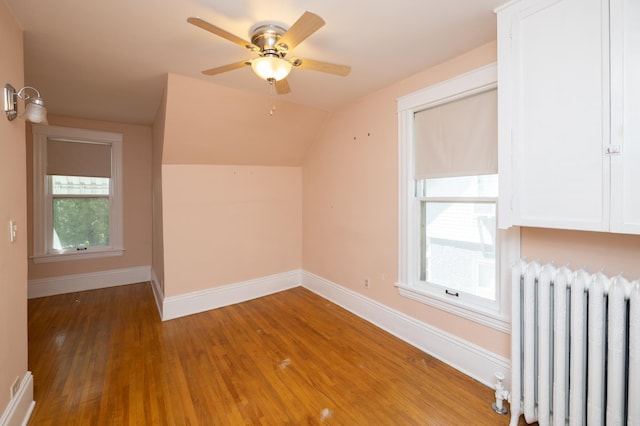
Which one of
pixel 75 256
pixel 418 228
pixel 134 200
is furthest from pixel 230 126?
pixel 75 256

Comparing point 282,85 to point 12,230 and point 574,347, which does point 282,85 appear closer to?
point 12,230

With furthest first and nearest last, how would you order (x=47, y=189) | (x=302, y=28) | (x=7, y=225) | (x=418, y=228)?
(x=47, y=189) → (x=418, y=228) → (x=7, y=225) → (x=302, y=28)

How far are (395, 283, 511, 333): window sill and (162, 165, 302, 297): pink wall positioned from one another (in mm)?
1989

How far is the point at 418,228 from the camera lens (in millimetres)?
2752

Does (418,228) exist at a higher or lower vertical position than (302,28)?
lower

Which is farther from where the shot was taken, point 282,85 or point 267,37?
point 282,85

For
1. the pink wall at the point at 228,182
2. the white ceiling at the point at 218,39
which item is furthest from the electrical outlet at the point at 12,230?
the pink wall at the point at 228,182

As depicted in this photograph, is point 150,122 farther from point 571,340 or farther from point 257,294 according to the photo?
point 571,340

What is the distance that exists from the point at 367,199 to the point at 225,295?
7.10 ft

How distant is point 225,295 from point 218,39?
286cm

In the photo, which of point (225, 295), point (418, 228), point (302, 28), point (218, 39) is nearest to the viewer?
point (302, 28)

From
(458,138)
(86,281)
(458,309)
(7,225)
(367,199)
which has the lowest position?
(86,281)

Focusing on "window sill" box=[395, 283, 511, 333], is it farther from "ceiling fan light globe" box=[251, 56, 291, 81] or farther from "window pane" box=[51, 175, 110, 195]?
"window pane" box=[51, 175, 110, 195]

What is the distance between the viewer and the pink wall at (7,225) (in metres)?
1.55
